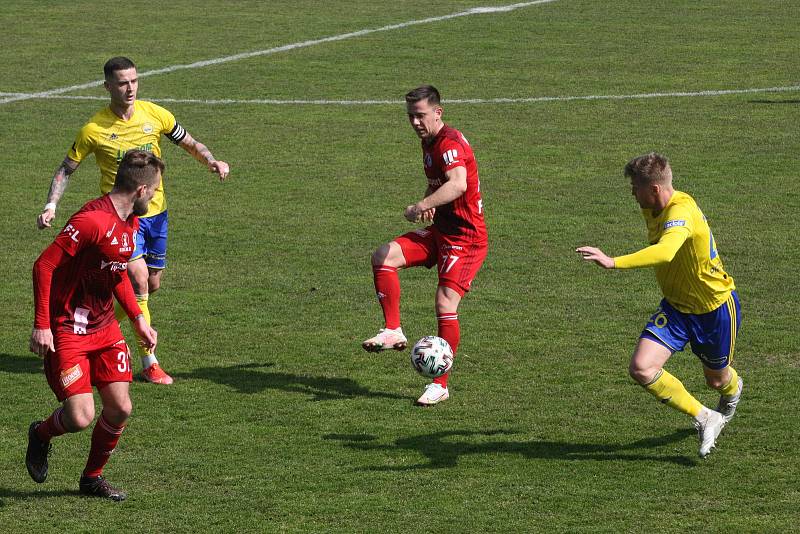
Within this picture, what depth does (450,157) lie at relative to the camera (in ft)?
32.9

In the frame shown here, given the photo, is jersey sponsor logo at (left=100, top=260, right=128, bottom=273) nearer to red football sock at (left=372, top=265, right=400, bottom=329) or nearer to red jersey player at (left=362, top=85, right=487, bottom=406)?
red jersey player at (left=362, top=85, right=487, bottom=406)

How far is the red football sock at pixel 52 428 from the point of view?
7969 mm

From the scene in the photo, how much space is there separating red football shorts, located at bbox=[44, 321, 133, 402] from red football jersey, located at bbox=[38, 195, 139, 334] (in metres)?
0.06

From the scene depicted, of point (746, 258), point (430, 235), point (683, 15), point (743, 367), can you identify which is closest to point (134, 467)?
point (430, 235)

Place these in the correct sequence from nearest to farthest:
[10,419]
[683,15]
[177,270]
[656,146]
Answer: [10,419] → [177,270] → [656,146] → [683,15]

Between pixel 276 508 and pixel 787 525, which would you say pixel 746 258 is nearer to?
pixel 787 525

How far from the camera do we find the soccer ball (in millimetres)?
9656

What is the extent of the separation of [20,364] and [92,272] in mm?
3475

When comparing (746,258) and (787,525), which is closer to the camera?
(787,525)

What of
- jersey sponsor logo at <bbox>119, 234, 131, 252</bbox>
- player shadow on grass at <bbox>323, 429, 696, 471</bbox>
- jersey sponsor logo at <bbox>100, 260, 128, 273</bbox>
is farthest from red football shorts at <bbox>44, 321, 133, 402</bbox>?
player shadow on grass at <bbox>323, 429, 696, 471</bbox>

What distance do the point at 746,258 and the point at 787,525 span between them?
21.3 feet

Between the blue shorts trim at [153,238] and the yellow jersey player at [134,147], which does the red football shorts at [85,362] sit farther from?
the blue shorts trim at [153,238]

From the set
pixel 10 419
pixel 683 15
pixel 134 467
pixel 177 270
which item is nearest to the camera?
pixel 134 467

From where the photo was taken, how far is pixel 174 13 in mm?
32688
